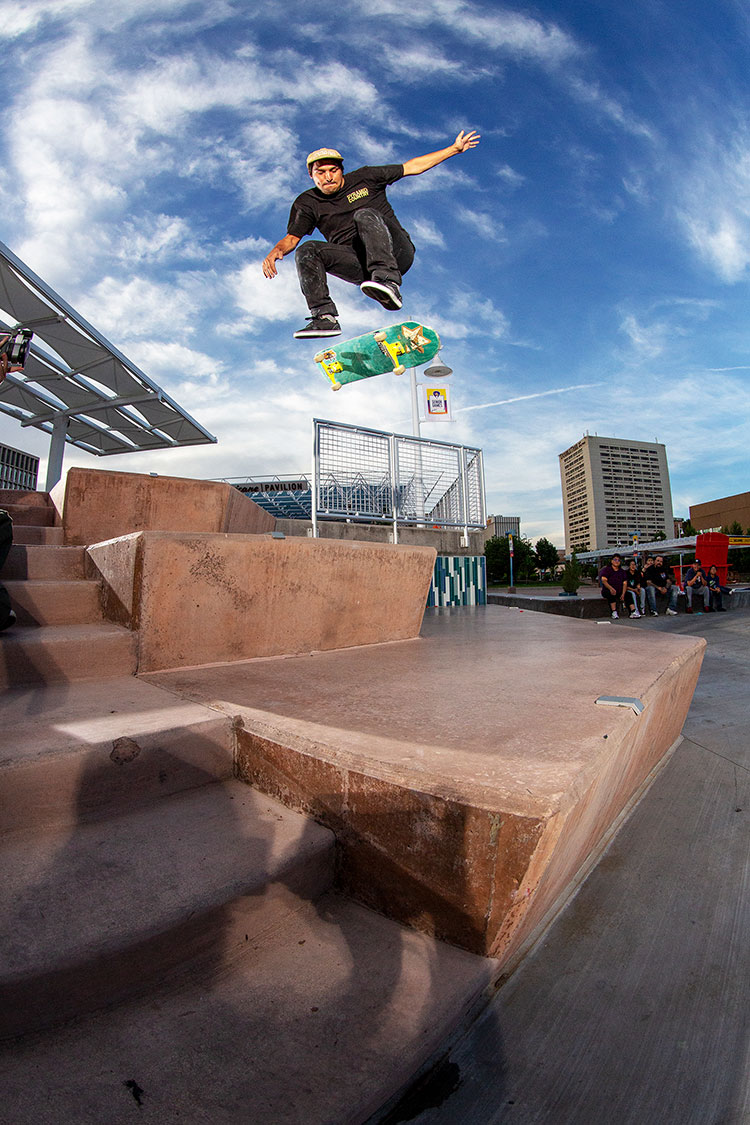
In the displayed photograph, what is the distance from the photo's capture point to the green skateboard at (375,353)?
6.70 metres

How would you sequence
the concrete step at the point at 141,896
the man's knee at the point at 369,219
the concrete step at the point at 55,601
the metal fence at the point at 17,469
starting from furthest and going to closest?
the metal fence at the point at 17,469 < the man's knee at the point at 369,219 < the concrete step at the point at 55,601 < the concrete step at the point at 141,896

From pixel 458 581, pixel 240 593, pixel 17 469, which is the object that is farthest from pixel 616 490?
pixel 240 593

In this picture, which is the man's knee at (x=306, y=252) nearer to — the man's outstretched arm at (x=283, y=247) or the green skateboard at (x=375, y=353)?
the man's outstretched arm at (x=283, y=247)

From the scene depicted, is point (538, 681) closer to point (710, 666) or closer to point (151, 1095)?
point (151, 1095)

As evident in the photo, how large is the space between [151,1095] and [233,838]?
0.44m

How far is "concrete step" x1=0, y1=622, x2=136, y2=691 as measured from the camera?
1864 millimetres

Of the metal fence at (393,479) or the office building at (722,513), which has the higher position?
the office building at (722,513)

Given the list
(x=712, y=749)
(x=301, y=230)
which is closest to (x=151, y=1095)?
(x=712, y=749)

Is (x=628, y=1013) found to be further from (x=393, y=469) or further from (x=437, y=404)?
(x=437, y=404)

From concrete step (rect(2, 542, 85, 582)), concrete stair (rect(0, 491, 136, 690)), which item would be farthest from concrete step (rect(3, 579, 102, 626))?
concrete step (rect(2, 542, 85, 582))

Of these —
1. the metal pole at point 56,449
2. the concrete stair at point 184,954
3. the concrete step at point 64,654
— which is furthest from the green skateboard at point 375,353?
the metal pole at point 56,449

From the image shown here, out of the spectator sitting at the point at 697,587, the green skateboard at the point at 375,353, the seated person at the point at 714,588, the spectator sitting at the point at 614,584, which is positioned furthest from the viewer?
the seated person at the point at 714,588

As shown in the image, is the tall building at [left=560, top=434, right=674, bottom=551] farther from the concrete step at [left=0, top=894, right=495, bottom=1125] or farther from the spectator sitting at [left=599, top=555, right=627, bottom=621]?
the concrete step at [left=0, top=894, right=495, bottom=1125]

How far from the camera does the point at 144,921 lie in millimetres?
894
